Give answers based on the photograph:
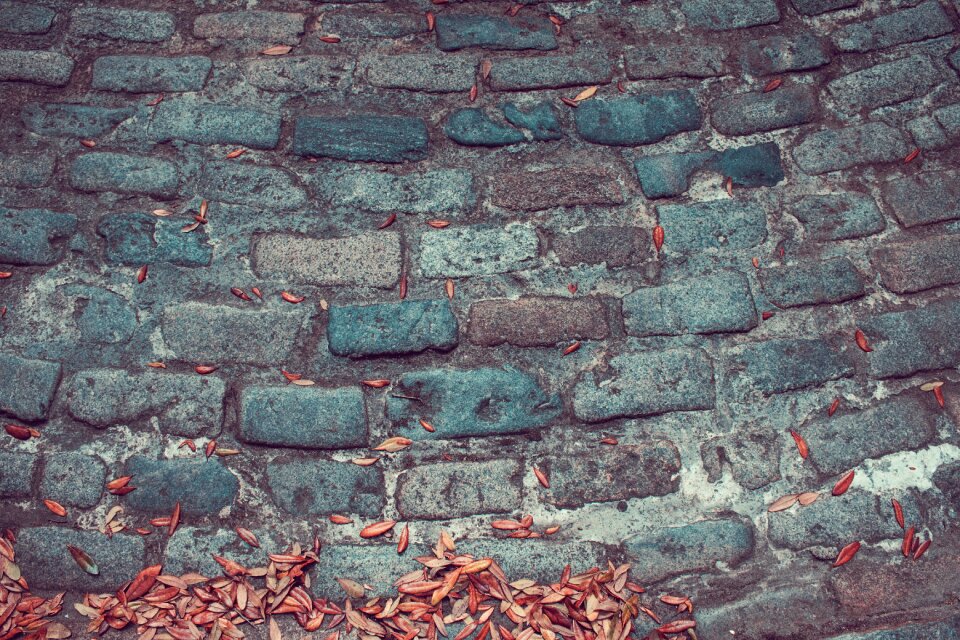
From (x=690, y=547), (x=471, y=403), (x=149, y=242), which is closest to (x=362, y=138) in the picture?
(x=149, y=242)

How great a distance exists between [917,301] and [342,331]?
159 centimetres

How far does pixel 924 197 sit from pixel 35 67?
2.69m

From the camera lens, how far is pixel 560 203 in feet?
7.18

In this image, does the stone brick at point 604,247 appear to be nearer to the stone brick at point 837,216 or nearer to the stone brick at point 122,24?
the stone brick at point 837,216

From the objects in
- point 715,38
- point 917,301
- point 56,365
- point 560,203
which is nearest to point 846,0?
point 715,38

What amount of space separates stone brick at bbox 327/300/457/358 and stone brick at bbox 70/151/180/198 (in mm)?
644

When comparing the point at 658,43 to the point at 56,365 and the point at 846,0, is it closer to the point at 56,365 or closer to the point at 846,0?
the point at 846,0

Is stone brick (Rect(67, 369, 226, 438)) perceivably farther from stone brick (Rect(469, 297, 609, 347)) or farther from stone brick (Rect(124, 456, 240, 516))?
stone brick (Rect(469, 297, 609, 347))

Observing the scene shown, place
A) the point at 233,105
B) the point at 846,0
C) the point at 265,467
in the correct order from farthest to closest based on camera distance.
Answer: the point at 846,0
the point at 233,105
the point at 265,467

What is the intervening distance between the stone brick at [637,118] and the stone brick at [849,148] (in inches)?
13.3

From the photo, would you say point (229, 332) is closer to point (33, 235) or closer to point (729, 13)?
point (33, 235)

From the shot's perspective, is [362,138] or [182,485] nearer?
[182,485]

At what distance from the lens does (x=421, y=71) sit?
2.37m

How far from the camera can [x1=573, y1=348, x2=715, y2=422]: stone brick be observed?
1976 mm
